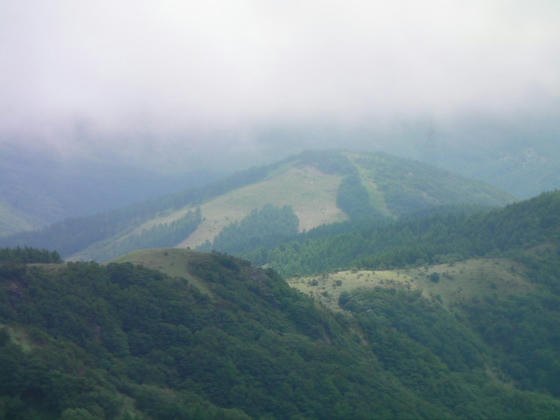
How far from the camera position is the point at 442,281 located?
17025cm

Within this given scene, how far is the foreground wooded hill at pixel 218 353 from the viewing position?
7712cm

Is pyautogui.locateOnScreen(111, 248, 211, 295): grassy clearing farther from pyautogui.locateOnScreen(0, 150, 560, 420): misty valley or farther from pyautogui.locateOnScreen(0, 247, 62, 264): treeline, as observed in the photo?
pyautogui.locateOnScreen(0, 247, 62, 264): treeline

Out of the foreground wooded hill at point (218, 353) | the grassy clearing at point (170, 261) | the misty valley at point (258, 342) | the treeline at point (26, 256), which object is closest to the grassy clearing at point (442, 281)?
the misty valley at point (258, 342)

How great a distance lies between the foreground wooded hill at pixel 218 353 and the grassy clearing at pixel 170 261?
0.46m

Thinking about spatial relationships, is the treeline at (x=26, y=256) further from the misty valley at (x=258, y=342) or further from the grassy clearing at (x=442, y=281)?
the grassy clearing at (x=442, y=281)

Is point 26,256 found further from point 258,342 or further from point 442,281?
point 442,281

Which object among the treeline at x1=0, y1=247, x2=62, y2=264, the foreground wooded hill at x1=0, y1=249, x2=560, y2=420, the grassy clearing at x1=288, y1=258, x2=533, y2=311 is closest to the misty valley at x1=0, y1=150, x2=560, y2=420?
the foreground wooded hill at x1=0, y1=249, x2=560, y2=420

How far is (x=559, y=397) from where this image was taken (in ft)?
403

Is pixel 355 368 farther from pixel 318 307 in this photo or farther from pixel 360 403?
pixel 318 307

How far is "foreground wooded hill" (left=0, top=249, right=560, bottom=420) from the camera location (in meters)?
77.1

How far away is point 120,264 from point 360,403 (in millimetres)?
54059

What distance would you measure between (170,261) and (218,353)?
33.7 metres

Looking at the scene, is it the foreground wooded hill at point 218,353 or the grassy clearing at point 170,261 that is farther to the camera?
the grassy clearing at point 170,261

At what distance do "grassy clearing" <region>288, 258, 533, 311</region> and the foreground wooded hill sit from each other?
16679 millimetres
